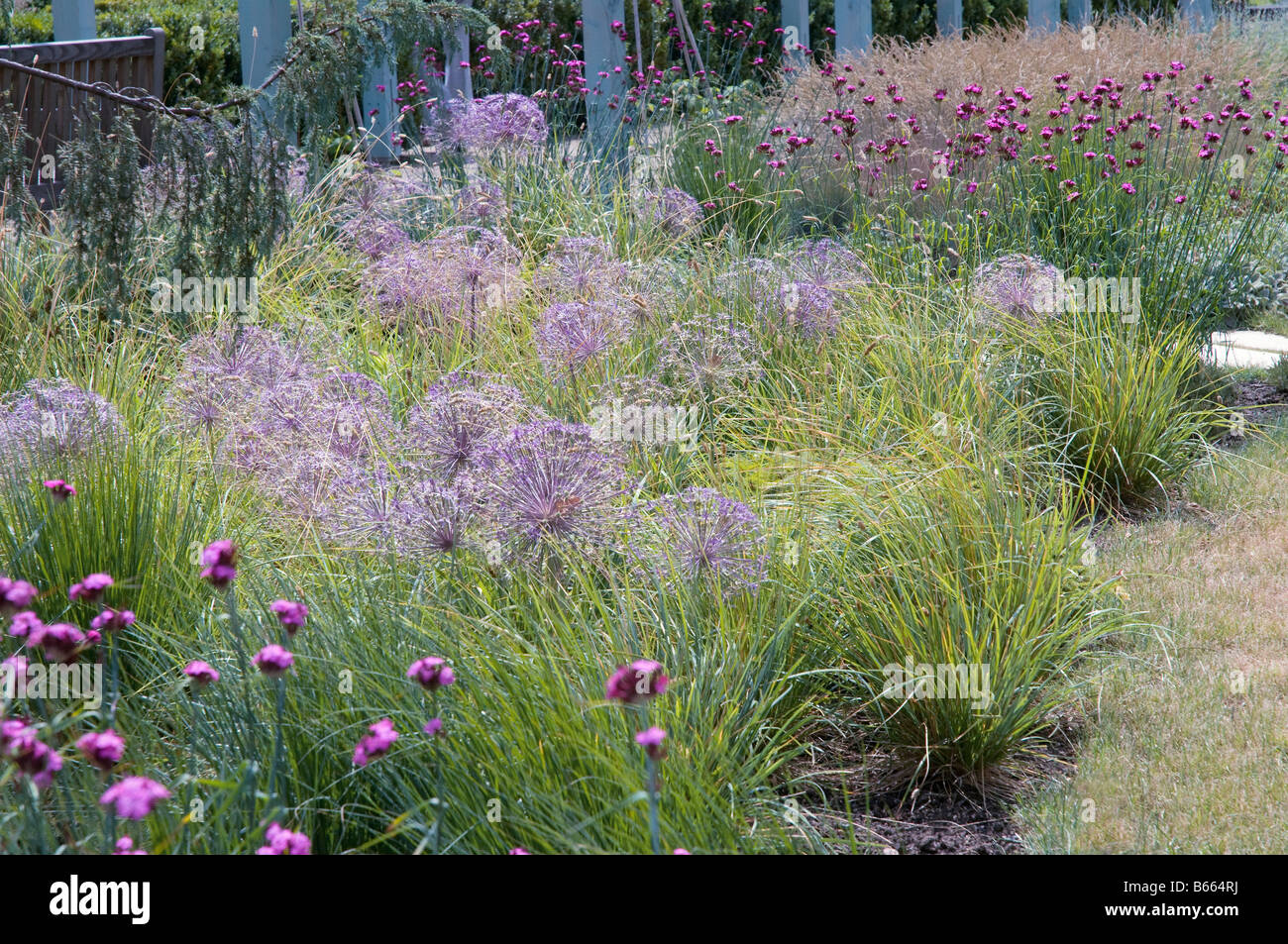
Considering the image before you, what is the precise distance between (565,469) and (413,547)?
43 cm

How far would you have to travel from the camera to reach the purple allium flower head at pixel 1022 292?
15.5 ft

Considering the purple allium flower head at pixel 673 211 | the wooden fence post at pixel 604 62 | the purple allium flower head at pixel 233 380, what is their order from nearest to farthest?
the purple allium flower head at pixel 233 380, the purple allium flower head at pixel 673 211, the wooden fence post at pixel 604 62

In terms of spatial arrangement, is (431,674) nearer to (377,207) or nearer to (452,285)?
(452,285)

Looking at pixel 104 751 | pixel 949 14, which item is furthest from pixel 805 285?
pixel 949 14

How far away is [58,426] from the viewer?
350 centimetres

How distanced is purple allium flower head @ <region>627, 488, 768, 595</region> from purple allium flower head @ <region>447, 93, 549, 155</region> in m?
4.00

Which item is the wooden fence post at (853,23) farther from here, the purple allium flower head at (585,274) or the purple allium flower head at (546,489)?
the purple allium flower head at (546,489)

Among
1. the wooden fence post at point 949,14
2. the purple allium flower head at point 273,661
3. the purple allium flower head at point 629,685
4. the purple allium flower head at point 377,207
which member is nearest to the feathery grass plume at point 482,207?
the purple allium flower head at point 377,207

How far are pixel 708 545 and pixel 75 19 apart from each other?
30.3 ft

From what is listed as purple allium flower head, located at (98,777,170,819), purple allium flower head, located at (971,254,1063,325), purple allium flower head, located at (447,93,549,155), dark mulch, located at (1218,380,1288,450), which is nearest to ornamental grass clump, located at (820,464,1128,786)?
purple allium flower head, located at (971,254,1063,325)

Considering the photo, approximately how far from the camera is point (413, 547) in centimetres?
297

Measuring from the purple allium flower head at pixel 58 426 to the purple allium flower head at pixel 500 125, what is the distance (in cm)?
333

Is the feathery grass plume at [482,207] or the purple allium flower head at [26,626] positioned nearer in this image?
the purple allium flower head at [26,626]
